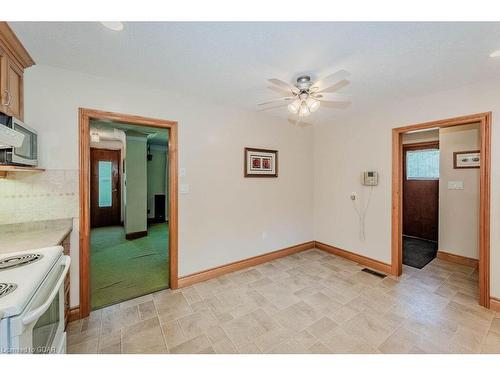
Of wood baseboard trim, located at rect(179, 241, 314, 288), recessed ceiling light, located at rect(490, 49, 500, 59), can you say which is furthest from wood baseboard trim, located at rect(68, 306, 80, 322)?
recessed ceiling light, located at rect(490, 49, 500, 59)

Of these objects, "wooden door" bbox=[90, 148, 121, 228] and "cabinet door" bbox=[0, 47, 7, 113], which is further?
"wooden door" bbox=[90, 148, 121, 228]

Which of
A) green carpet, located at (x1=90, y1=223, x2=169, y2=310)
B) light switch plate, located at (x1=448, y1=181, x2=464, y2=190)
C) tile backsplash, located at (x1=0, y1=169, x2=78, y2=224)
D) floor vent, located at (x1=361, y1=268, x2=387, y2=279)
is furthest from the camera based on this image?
light switch plate, located at (x1=448, y1=181, x2=464, y2=190)

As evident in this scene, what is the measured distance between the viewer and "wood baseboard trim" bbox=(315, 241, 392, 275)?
3028 mm

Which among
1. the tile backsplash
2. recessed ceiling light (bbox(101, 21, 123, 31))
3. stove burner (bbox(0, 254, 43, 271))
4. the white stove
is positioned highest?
recessed ceiling light (bbox(101, 21, 123, 31))

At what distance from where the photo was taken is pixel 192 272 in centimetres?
274

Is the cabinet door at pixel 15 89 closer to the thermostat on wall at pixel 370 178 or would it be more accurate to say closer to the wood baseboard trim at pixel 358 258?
the thermostat on wall at pixel 370 178

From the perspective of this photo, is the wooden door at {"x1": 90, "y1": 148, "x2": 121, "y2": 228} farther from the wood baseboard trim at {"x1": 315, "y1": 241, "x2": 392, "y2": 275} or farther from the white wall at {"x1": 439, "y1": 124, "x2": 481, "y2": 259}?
the white wall at {"x1": 439, "y1": 124, "x2": 481, "y2": 259}

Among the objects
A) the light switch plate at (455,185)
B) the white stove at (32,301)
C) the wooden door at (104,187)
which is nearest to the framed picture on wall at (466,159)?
the light switch plate at (455,185)

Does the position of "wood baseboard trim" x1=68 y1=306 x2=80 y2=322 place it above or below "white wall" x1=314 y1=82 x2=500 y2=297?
below

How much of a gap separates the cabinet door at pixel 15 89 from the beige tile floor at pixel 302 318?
6.25 feet

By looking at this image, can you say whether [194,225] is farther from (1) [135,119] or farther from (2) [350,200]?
(2) [350,200]

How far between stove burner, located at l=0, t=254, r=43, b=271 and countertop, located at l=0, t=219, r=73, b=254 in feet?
0.61
